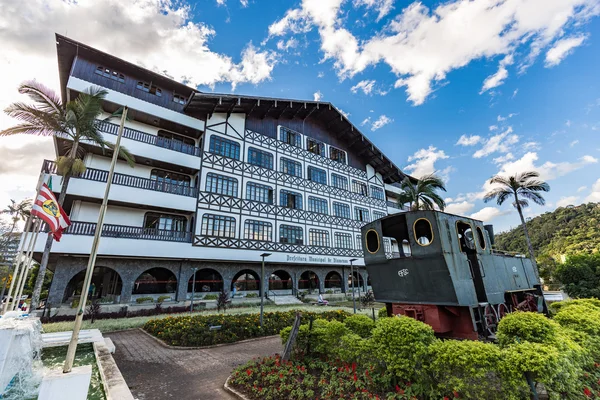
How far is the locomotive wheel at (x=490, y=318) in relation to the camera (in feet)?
23.2

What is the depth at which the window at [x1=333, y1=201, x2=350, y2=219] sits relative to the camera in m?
27.3

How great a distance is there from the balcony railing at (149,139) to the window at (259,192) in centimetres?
470

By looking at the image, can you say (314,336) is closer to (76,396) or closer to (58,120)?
(76,396)

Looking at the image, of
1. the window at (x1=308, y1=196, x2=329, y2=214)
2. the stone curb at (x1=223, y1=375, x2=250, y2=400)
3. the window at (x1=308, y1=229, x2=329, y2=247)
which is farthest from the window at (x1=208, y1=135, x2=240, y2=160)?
the stone curb at (x1=223, y1=375, x2=250, y2=400)

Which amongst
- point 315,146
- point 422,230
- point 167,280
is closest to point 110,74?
point 167,280

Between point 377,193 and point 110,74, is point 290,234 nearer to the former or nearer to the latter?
point 377,193

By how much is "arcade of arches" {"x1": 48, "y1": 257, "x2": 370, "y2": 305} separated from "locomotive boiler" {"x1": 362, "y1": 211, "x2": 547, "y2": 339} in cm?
1208

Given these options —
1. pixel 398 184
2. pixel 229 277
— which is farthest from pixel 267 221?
pixel 398 184

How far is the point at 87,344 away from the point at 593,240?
67.0m

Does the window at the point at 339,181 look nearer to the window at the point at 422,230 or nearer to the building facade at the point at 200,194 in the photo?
the building facade at the point at 200,194

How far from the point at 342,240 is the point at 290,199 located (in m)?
7.20

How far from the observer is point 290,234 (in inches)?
906

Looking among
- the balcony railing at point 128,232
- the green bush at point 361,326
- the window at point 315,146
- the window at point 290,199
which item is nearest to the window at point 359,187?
the window at point 315,146

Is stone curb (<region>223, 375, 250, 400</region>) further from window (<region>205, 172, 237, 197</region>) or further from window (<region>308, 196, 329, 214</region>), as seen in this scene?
window (<region>308, 196, 329, 214</region>)
